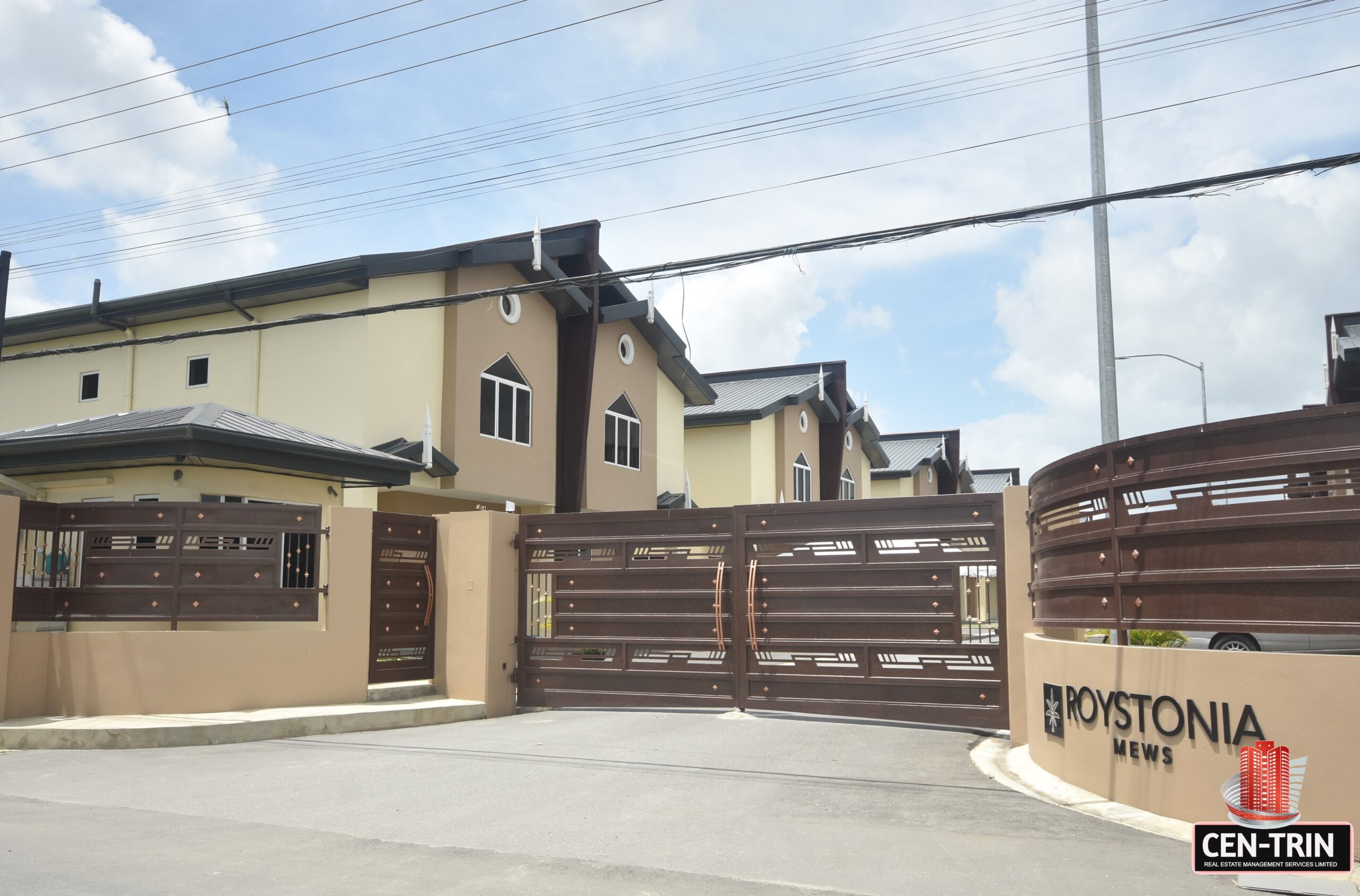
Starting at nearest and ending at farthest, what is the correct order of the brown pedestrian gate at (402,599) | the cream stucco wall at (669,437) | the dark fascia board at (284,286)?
the brown pedestrian gate at (402,599)
the dark fascia board at (284,286)
the cream stucco wall at (669,437)

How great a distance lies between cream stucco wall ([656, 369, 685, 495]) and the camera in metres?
28.7

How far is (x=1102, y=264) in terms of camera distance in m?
13.9

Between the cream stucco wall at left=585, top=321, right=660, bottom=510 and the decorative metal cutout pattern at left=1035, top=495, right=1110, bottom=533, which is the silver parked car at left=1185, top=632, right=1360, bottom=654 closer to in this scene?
the decorative metal cutout pattern at left=1035, top=495, right=1110, bottom=533

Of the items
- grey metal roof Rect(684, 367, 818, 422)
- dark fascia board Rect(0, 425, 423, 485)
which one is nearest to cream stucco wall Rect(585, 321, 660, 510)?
grey metal roof Rect(684, 367, 818, 422)

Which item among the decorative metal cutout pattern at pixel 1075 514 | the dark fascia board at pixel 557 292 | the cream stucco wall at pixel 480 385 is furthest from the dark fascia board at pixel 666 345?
the decorative metal cutout pattern at pixel 1075 514

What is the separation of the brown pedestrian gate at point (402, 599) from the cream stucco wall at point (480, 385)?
23.5ft

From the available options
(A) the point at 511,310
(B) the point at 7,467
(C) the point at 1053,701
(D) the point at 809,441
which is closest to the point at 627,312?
(A) the point at 511,310

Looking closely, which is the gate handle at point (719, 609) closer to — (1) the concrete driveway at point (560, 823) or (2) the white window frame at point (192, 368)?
(1) the concrete driveway at point (560, 823)

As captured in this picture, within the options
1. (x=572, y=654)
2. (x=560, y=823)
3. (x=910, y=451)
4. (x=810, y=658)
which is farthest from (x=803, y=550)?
(x=910, y=451)

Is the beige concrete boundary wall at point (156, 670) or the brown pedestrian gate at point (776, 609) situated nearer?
the brown pedestrian gate at point (776, 609)

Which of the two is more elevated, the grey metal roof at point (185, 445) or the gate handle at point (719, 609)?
the grey metal roof at point (185, 445)

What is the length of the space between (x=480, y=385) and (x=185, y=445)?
8008mm

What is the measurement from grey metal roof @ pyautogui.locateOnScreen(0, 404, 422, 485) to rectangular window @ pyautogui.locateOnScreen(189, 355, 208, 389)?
4.27m

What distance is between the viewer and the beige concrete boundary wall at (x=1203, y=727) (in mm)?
6145
